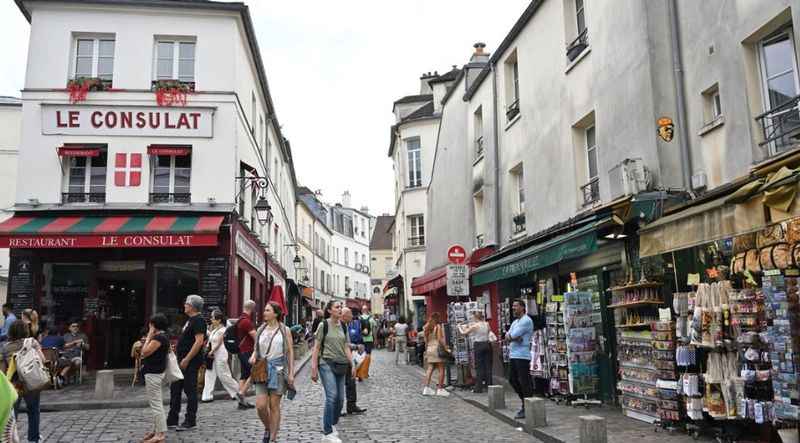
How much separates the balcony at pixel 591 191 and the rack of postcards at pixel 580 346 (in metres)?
1.85

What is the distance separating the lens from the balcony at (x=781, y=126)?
22.4 ft

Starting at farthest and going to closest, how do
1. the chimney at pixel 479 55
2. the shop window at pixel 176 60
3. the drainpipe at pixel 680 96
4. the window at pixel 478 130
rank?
the chimney at pixel 479 55 < the window at pixel 478 130 < the shop window at pixel 176 60 < the drainpipe at pixel 680 96

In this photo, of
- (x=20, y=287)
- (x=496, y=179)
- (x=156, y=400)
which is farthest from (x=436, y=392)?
(x=20, y=287)

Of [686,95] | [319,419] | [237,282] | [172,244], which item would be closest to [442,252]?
[237,282]

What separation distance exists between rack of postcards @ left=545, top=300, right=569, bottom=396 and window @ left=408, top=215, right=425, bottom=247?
1960 cm

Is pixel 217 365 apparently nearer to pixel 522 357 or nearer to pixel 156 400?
pixel 156 400

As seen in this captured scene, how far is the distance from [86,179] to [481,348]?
10787mm

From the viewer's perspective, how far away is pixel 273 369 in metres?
7.49

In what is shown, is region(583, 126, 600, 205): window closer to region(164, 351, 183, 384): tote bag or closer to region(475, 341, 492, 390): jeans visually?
region(475, 341, 492, 390): jeans

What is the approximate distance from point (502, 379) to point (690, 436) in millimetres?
7200

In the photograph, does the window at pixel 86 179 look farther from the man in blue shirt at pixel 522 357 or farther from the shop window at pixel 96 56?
the man in blue shirt at pixel 522 357

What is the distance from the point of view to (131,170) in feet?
54.1

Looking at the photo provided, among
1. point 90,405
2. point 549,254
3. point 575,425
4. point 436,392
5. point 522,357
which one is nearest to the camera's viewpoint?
point 575,425

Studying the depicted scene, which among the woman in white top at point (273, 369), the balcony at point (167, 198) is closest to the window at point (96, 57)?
the balcony at point (167, 198)
